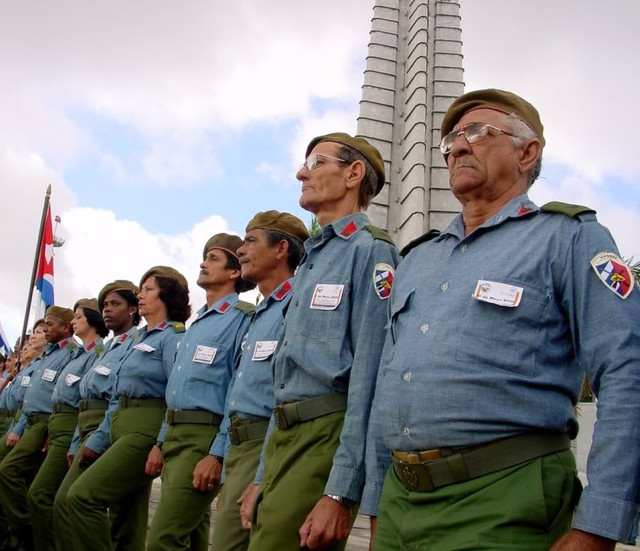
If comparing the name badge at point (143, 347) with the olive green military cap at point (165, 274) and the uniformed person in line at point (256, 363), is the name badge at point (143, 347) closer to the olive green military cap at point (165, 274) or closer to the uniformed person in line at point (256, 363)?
the olive green military cap at point (165, 274)

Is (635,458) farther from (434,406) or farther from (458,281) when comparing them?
(458,281)

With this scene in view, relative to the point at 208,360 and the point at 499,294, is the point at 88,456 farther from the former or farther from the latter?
the point at 499,294

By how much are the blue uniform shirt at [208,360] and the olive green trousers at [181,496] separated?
15 cm

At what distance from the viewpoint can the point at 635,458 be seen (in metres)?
1.62

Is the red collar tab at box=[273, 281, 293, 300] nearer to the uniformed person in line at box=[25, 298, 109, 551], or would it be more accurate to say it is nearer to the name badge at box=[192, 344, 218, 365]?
the name badge at box=[192, 344, 218, 365]

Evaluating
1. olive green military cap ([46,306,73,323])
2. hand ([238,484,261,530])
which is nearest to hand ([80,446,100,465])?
hand ([238,484,261,530])

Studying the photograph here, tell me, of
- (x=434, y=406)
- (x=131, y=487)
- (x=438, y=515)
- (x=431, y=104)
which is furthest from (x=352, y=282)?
(x=431, y=104)

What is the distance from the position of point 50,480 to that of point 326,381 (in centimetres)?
404

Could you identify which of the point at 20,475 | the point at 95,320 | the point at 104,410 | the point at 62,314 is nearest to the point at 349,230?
the point at 104,410

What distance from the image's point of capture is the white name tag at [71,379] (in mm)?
6336

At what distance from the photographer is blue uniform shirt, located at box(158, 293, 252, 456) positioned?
163 inches

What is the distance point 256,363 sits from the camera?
3.50m

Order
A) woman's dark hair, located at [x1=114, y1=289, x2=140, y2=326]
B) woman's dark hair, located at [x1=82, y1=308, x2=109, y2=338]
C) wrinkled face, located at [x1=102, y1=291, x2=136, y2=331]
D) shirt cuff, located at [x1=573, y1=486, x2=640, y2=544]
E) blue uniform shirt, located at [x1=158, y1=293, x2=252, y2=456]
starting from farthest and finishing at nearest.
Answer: woman's dark hair, located at [x1=82, y1=308, x2=109, y2=338] → woman's dark hair, located at [x1=114, y1=289, x2=140, y2=326] → wrinkled face, located at [x1=102, y1=291, x2=136, y2=331] → blue uniform shirt, located at [x1=158, y1=293, x2=252, y2=456] → shirt cuff, located at [x1=573, y1=486, x2=640, y2=544]

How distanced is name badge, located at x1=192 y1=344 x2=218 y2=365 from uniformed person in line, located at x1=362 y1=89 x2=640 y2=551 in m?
2.17
